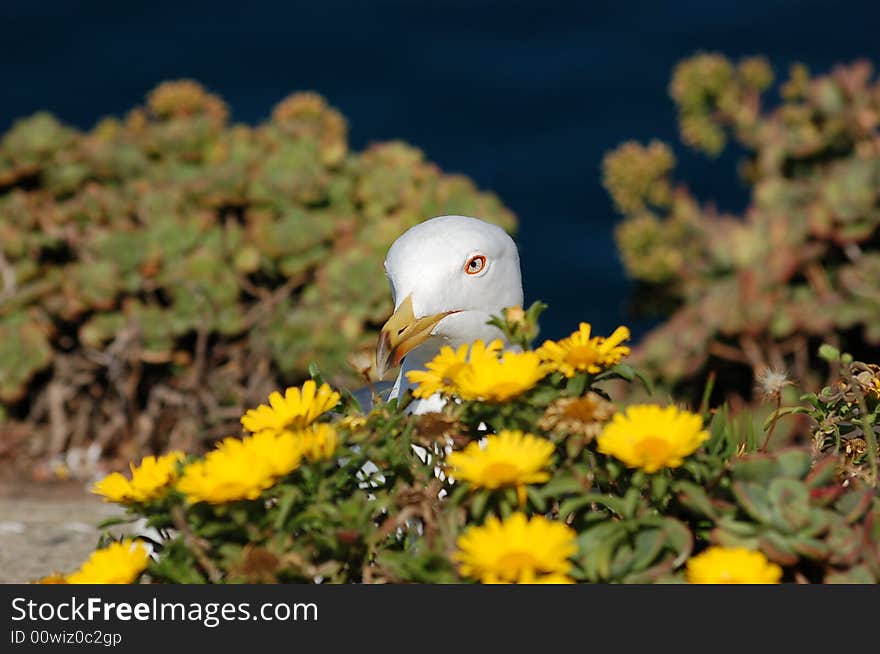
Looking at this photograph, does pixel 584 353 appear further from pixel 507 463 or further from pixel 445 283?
pixel 445 283

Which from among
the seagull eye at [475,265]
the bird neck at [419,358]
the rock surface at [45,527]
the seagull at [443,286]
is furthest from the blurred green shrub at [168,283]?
the seagull eye at [475,265]

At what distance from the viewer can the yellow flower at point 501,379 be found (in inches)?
72.3

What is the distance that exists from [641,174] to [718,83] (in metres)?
0.86

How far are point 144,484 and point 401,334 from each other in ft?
3.60

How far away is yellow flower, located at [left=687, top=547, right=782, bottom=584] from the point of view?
1653 millimetres

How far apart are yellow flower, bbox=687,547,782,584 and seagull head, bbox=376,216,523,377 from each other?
1235 mm

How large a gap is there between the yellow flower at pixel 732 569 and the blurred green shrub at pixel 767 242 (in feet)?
14.7

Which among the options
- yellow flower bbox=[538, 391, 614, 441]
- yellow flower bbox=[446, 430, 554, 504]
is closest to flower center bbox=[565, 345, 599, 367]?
yellow flower bbox=[538, 391, 614, 441]

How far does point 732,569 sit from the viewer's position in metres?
1.66

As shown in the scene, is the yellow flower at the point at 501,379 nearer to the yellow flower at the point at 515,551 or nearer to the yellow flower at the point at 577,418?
the yellow flower at the point at 577,418

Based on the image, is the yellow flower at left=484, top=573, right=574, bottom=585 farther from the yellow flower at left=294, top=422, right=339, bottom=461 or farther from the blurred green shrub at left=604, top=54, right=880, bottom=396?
the blurred green shrub at left=604, top=54, right=880, bottom=396

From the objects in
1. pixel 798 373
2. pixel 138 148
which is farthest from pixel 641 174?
pixel 138 148

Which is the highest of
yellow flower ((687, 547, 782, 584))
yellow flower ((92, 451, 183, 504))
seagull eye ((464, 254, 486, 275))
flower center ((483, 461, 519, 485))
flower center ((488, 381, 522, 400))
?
seagull eye ((464, 254, 486, 275))

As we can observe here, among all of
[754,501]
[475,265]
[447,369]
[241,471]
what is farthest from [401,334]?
[754,501]
